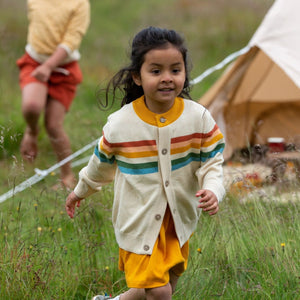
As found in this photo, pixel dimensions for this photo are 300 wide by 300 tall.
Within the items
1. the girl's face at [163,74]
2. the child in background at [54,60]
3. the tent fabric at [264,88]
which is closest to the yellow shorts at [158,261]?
the girl's face at [163,74]

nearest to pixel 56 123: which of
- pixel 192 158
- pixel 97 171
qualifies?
pixel 97 171

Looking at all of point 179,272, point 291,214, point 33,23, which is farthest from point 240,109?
point 179,272

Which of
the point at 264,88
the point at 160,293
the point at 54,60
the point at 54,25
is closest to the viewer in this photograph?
the point at 160,293

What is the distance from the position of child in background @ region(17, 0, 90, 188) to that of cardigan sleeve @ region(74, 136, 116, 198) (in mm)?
2164

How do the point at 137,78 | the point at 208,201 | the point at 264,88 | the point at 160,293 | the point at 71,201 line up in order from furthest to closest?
the point at 264,88
the point at 71,201
the point at 137,78
the point at 160,293
the point at 208,201

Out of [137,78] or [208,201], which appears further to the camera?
[137,78]

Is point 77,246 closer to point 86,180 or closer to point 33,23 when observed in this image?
point 86,180

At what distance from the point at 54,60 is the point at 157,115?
97.6 inches

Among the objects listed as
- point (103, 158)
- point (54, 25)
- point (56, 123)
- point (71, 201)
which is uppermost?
point (54, 25)

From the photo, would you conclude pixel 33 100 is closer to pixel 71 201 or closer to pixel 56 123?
pixel 56 123

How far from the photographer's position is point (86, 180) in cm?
262

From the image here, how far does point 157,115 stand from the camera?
245 cm

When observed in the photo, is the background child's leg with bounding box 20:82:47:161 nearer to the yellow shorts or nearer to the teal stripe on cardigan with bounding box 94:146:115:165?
the teal stripe on cardigan with bounding box 94:146:115:165

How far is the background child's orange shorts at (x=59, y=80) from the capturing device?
4.94 metres
